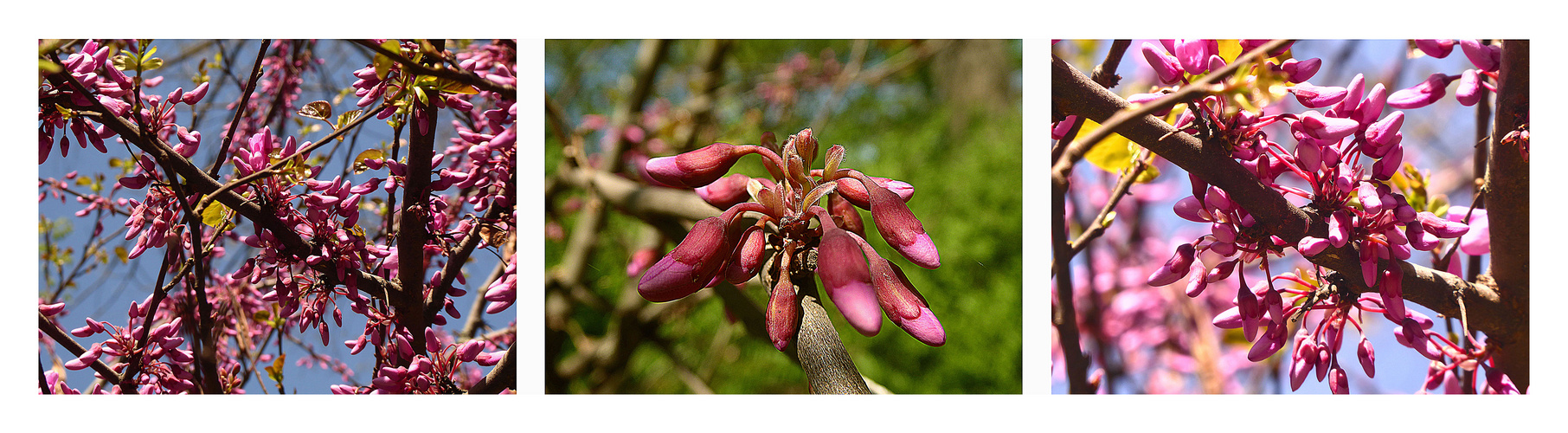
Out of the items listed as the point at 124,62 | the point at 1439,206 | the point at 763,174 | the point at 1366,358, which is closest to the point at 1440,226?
the point at 1439,206

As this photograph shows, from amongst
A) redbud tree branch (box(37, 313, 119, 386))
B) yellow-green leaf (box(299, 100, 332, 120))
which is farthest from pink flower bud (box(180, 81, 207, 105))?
redbud tree branch (box(37, 313, 119, 386))

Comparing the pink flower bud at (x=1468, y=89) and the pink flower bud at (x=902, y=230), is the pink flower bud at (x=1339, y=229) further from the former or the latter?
the pink flower bud at (x=902, y=230)

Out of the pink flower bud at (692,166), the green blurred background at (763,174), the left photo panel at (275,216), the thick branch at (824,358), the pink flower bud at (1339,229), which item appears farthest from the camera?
the green blurred background at (763,174)

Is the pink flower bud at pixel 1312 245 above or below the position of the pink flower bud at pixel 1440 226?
below

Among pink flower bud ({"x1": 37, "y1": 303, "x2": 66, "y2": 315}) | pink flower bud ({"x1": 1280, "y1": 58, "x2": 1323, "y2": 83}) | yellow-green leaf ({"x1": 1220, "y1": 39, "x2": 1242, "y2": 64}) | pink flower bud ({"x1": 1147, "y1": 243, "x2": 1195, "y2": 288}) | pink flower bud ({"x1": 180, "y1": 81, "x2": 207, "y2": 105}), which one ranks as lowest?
pink flower bud ({"x1": 37, "y1": 303, "x2": 66, "y2": 315})

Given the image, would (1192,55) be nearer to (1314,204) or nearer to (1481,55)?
(1314,204)

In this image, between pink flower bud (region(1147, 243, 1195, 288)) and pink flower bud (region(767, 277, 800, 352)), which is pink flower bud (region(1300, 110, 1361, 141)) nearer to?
pink flower bud (region(1147, 243, 1195, 288))

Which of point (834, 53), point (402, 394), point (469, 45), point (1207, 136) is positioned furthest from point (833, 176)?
point (834, 53)

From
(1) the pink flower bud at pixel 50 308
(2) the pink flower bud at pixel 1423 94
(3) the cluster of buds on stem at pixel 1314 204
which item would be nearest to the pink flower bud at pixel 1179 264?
(3) the cluster of buds on stem at pixel 1314 204
